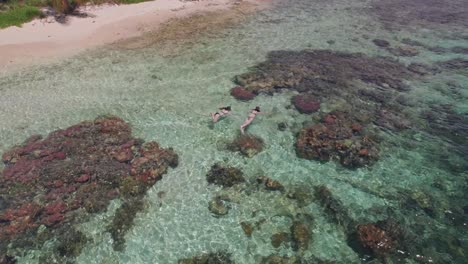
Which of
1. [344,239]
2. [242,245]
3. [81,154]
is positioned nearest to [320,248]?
[344,239]

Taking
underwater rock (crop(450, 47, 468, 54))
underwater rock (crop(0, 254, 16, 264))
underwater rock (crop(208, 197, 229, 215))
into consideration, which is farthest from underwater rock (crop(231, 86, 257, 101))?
underwater rock (crop(450, 47, 468, 54))

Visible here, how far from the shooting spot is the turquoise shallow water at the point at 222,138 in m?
14.3

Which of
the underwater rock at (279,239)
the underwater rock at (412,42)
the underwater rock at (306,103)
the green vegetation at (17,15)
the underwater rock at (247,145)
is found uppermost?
the green vegetation at (17,15)

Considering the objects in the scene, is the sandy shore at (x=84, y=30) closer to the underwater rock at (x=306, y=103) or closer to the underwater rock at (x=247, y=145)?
the underwater rock at (x=306, y=103)

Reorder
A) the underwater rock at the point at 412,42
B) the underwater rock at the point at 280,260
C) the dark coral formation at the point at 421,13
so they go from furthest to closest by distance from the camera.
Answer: the dark coral formation at the point at 421,13, the underwater rock at the point at 412,42, the underwater rock at the point at 280,260

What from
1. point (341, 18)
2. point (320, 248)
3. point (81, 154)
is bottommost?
point (320, 248)

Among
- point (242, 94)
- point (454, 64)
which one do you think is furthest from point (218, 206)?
point (454, 64)

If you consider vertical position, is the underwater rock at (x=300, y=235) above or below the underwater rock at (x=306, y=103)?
below

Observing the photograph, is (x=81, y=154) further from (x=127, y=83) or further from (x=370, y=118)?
(x=370, y=118)

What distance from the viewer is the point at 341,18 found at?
1451 inches

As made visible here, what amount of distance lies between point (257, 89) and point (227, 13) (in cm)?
1530

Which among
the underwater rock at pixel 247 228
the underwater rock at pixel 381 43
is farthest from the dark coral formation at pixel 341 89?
the underwater rock at pixel 247 228

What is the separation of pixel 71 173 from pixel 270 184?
9368mm

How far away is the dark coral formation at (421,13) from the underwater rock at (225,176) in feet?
84.5
